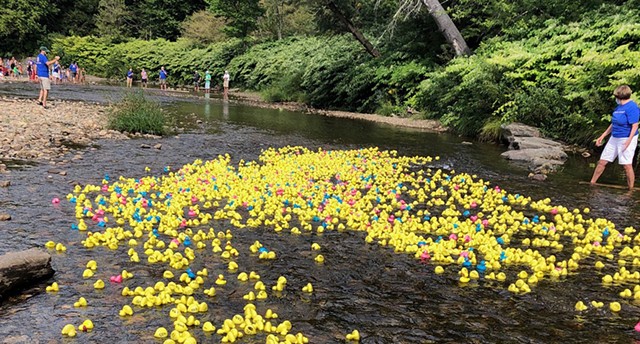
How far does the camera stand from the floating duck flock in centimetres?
446

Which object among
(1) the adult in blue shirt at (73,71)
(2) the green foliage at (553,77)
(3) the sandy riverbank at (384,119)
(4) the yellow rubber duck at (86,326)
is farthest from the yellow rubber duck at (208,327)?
(1) the adult in blue shirt at (73,71)

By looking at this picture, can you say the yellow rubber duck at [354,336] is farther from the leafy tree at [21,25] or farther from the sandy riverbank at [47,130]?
the leafy tree at [21,25]

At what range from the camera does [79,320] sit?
13.1ft

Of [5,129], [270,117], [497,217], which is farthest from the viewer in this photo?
[270,117]

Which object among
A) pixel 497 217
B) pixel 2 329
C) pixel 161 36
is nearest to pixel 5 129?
pixel 2 329

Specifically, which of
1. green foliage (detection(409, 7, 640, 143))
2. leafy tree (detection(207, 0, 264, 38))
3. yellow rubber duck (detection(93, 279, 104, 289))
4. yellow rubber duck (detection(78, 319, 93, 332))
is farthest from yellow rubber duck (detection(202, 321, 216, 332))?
leafy tree (detection(207, 0, 264, 38))

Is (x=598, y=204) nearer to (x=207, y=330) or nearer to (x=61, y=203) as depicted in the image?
(x=207, y=330)

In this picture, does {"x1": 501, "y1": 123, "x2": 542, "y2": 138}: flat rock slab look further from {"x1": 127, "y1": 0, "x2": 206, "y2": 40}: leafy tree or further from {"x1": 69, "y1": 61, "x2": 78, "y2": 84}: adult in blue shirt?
{"x1": 127, "y1": 0, "x2": 206, "y2": 40}: leafy tree

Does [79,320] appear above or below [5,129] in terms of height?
below

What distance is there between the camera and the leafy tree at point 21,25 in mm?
52594

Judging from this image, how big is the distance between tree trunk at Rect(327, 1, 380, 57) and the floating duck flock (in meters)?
18.1

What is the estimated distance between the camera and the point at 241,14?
45.3 meters

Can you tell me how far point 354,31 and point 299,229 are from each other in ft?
74.0

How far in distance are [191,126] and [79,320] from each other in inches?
542
